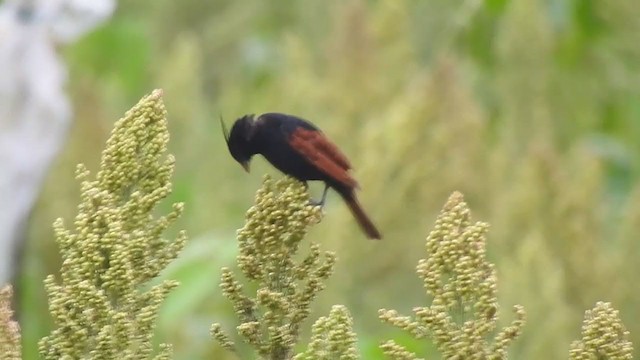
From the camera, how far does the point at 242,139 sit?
2635mm

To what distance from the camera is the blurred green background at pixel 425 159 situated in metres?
4.44

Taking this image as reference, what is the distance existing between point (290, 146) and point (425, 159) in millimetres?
2065

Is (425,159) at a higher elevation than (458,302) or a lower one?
higher

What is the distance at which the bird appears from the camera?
8.41ft

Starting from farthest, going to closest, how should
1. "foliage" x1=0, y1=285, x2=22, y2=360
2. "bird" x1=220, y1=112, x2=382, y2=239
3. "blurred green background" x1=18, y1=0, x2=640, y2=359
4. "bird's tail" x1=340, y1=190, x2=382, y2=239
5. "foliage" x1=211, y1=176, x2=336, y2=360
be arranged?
1. "blurred green background" x1=18, y1=0, x2=640, y2=359
2. "bird's tail" x1=340, y1=190, x2=382, y2=239
3. "bird" x1=220, y1=112, x2=382, y2=239
4. "foliage" x1=211, y1=176, x2=336, y2=360
5. "foliage" x1=0, y1=285, x2=22, y2=360

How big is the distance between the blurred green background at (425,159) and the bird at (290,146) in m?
1.59

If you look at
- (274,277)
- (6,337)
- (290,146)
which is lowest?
(6,337)

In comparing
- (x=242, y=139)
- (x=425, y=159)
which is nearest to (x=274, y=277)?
(x=242, y=139)

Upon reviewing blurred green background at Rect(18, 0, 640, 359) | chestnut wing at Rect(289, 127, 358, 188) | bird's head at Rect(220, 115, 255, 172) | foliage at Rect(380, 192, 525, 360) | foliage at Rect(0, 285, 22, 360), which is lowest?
foliage at Rect(0, 285, 22, 360)

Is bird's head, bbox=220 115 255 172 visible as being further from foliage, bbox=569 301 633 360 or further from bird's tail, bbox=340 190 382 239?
foliage, bbox=569 301 633 360

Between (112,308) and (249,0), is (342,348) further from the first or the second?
(249,0)

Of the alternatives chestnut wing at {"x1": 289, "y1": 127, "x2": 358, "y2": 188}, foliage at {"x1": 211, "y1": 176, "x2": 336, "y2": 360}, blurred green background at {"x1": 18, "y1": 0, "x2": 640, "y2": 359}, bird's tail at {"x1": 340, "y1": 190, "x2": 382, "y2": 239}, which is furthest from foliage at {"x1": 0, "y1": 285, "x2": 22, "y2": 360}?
blurred green background at {"x1": 18, "y1": 0, "x2": 640, "y2": 359}

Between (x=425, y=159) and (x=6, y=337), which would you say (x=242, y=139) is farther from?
(x=425, y=159)

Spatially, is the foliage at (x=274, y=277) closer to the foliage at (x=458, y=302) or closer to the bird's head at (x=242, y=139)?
the foliage at (x=458, y=302)
